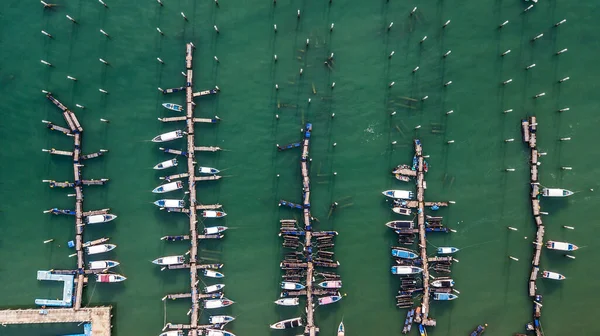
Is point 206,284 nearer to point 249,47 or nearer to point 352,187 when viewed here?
point 352,187

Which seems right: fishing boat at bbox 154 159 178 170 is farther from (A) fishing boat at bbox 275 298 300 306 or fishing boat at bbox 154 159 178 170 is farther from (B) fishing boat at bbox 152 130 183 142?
(A) fishing boat at bbox 275 298 300 306

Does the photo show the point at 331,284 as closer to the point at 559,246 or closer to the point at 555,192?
the point at 559,246

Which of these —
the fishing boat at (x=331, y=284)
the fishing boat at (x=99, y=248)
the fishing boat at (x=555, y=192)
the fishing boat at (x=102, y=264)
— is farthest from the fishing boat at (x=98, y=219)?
the fishing boat at (x=555, y=192)

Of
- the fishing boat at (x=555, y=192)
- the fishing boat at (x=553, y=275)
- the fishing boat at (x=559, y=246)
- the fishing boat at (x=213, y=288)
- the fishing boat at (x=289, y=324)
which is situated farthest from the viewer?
the fishing boat at (x=213, y=288)

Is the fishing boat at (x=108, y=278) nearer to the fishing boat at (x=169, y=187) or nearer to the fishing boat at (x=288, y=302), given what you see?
the fishing boat at (x=169, y=187)

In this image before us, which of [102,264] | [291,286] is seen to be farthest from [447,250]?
[102,264]
